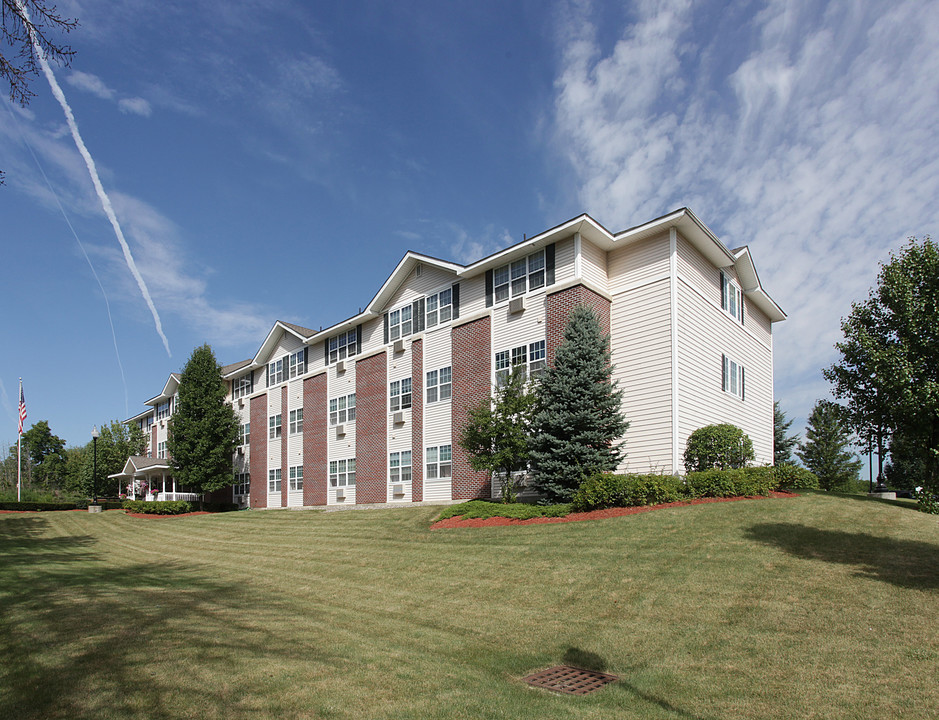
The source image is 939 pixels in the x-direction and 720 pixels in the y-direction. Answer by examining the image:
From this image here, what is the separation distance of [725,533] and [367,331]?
2401cm

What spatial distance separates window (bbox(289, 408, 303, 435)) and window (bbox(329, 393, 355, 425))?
3975mm

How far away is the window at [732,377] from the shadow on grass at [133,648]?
19.9m

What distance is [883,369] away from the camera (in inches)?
583

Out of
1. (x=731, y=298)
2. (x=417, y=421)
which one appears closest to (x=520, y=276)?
(x=417, y=421)

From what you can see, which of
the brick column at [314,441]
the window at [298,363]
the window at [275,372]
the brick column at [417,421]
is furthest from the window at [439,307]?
the window at [275,372]

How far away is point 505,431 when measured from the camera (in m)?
20.0

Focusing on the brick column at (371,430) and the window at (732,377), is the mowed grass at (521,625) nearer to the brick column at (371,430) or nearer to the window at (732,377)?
the window at (732,377)

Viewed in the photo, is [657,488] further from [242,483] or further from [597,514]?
[242,483]

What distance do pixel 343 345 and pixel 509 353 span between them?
47.6 ft

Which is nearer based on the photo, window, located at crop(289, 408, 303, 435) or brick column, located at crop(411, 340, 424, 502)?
brick column, located at crop(411, 340, 424, 502)

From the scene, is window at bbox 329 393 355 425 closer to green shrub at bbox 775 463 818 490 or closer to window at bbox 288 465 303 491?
window at bbox 288 465 303 491

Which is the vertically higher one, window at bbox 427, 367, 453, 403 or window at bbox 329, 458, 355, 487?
window at bbox 427, 367, 453, 403

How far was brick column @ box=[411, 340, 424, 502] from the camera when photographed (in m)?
27.7

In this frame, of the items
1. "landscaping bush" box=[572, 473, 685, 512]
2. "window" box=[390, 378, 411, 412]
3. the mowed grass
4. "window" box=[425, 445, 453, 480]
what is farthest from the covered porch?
"landscaping bush" box=[572, 473, 685, 512]
